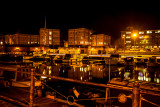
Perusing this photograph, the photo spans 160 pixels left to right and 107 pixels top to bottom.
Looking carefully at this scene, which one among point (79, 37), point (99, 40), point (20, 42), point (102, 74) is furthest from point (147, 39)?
point (102, 74)

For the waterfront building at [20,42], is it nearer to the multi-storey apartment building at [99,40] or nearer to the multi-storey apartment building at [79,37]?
the multi-storey apartment building at [79,37]

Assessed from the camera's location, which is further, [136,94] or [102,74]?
[102,74]

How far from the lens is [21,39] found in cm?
6400

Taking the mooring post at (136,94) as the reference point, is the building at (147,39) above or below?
above

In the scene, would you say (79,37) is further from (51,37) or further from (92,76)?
(92,76)

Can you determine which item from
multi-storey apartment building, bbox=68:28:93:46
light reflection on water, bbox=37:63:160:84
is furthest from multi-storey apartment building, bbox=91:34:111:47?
light reflection on water, bbox=37:63:160:84

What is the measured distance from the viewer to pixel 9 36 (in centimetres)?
6681

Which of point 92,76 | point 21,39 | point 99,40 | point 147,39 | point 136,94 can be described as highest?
point 147,39

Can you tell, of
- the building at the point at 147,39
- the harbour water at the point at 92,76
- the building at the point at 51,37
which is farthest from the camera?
the building at the point at 147,39

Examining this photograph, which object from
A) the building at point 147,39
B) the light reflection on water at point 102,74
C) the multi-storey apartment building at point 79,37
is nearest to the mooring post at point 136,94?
the light reflection on water at point 102,74

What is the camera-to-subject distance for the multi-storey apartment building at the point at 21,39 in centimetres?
6299

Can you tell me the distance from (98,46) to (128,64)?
44635mm

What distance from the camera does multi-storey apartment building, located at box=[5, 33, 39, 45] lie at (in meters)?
63.0

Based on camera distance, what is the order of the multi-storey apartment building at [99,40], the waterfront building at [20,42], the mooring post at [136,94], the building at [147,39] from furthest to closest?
the building at [147,39]
the multi-storey apartment building at [99,40]
the waterfront building at [20,42]
the mooring post at [136,94]
